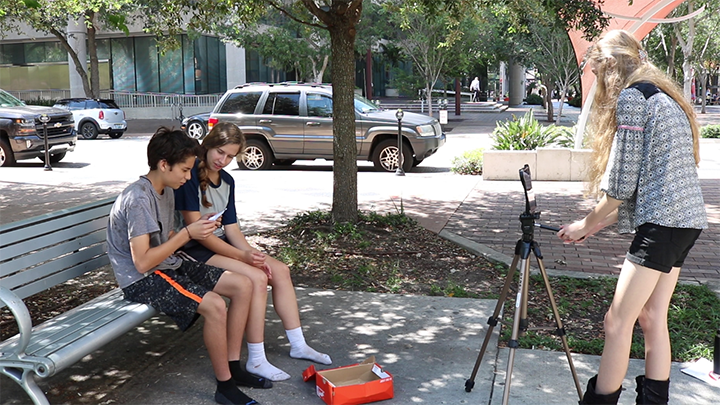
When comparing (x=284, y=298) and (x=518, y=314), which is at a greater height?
(x=518, y=314)

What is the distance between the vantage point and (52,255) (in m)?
4.34

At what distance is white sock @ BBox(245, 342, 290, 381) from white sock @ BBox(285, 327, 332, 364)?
0.24m

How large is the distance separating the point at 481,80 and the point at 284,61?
40.0 meters

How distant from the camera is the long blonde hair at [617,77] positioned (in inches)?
133

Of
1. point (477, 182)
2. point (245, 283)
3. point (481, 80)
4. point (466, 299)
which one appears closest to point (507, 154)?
point (477, 182)

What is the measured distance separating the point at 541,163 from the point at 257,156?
5757mm

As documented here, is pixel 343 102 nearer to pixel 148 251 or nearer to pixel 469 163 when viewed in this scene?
pixel 148 251

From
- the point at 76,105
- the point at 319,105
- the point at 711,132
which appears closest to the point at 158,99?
the point at 76,105

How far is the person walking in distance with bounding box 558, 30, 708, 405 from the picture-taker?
329cm

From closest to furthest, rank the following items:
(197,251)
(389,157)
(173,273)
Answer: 1. (173,273)
2. (197,251)
3. (389,157)

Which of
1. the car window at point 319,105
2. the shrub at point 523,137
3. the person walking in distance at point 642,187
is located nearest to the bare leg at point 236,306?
the person walking in distance at point 642,187

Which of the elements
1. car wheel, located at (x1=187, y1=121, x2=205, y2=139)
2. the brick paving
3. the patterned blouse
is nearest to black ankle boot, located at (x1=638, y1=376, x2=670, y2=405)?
the patterned blouse

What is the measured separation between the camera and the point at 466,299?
5797 millimetres

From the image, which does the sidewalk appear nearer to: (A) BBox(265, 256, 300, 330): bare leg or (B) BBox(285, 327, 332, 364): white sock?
(B) BBox(285, 327, 332, 364): white sock
